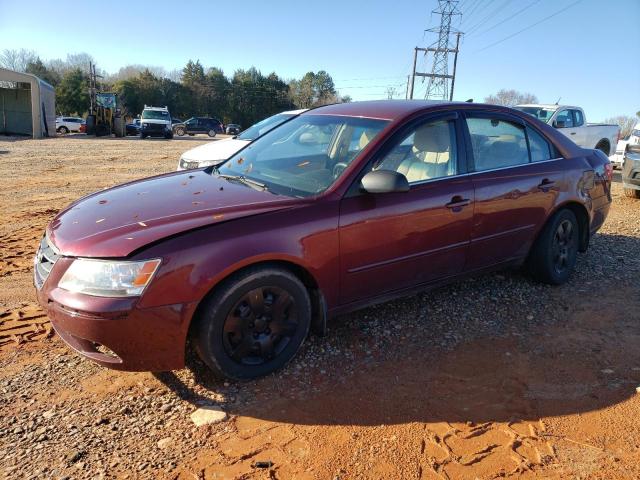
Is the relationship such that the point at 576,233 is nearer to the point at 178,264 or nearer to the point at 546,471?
the point at 546,471

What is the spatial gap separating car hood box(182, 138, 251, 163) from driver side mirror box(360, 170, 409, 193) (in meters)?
4.52

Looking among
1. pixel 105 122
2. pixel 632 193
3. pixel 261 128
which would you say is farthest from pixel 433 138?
pixel 105 122

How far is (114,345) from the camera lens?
2580 millimetres

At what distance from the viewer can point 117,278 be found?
254 cm

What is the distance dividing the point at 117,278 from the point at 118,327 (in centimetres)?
25

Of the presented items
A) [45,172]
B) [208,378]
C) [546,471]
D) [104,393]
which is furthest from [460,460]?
[45,172]

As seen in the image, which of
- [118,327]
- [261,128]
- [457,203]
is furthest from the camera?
[261,128]

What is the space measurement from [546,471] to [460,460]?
404 millimetres

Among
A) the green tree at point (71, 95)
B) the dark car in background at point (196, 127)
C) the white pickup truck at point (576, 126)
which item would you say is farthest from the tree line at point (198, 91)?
the white pickup truck at point (576, 126)

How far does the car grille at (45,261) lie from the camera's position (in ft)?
9.21

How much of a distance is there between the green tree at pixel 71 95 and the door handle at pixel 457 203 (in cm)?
6225

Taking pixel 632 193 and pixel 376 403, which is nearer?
pixel 376 403

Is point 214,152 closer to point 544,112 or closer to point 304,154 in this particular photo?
point 304,154

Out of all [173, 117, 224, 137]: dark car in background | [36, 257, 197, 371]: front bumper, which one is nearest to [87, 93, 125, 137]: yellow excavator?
[173, 117, 224, 137]: dark car in background
